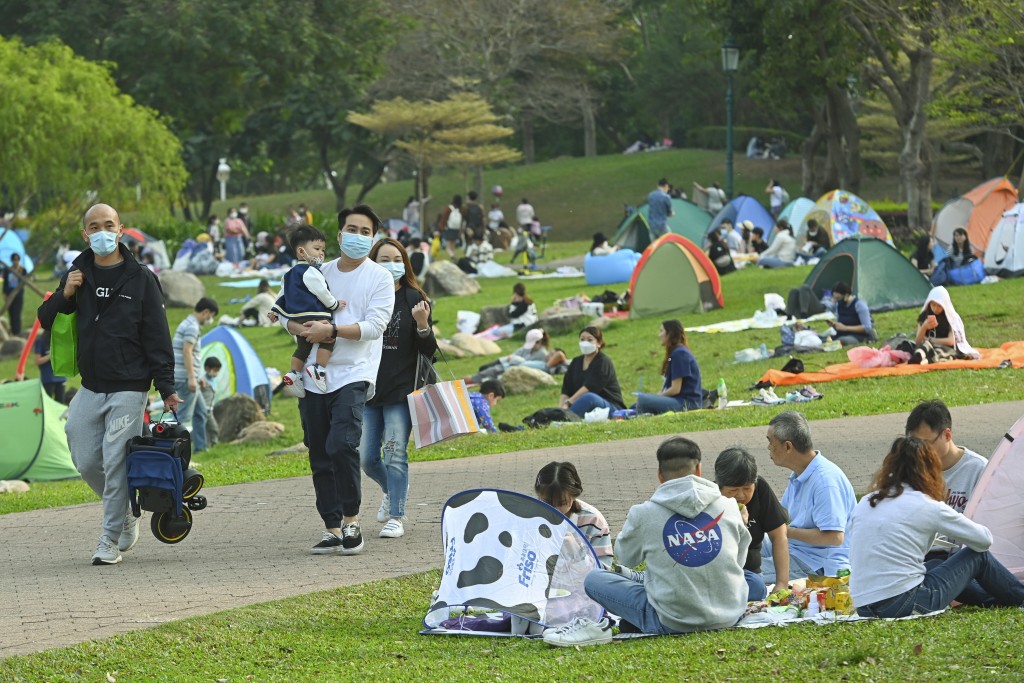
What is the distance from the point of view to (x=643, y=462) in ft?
35.2

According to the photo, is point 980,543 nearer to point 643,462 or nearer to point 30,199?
point 643,462

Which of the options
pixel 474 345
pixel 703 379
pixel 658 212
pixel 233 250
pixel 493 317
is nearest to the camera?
pixel 703 379

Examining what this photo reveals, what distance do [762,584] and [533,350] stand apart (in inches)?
496

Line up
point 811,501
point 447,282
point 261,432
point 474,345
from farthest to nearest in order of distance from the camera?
point 447,282
point 474,345
point 261,432
point 811,501

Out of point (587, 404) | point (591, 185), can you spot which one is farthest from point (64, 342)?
point (591, 185)

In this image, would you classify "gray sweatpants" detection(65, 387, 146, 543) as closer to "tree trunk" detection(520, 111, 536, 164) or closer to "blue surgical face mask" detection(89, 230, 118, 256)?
"blue surgical face mask" detection(89, 230, 118, 256)

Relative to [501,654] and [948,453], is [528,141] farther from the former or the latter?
[501,654]

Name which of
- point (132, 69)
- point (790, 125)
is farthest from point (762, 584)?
point (790, 125)

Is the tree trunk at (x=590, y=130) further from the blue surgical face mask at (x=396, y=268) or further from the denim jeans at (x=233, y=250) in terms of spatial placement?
the blue surgical face mask at (x=396, y=268)

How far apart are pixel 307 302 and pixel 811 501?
2.92 metres

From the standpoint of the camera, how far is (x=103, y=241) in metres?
7.65

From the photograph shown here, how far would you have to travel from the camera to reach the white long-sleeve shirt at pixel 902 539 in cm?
609

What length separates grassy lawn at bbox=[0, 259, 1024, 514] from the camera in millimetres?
12305

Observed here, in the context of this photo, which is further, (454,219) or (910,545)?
(454,219)
